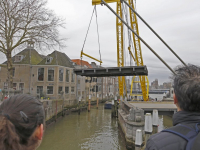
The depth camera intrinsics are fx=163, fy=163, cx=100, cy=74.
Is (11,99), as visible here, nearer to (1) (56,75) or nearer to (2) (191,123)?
(2) (191,123)

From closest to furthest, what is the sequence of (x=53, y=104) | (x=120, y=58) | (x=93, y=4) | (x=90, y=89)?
(x=93, y=4) < (x=53, y=104) < (x=120, y=58) < (x=90, y=89)

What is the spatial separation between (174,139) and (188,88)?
476mm

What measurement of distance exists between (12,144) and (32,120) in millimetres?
193

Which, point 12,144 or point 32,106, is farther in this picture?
point 32,106

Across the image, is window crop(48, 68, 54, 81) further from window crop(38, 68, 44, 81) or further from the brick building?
window crop(38, 68, 44, 81)

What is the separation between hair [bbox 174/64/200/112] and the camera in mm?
1418

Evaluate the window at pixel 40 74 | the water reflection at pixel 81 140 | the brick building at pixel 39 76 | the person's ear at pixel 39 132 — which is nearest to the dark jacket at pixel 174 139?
the person's ear at pixel 39 132

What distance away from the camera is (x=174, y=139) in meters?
1.23

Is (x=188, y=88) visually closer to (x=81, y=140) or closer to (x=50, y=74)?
(x=81, y=140)

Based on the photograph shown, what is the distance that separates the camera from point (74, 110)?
89.8 ft

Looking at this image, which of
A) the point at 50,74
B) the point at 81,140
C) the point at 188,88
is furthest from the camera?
the point at 50,74

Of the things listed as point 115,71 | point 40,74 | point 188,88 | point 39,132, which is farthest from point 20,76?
point 188,88

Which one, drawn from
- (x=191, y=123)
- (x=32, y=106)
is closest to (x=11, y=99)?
(x=32, y=106)

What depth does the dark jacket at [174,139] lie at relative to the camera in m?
1.21
